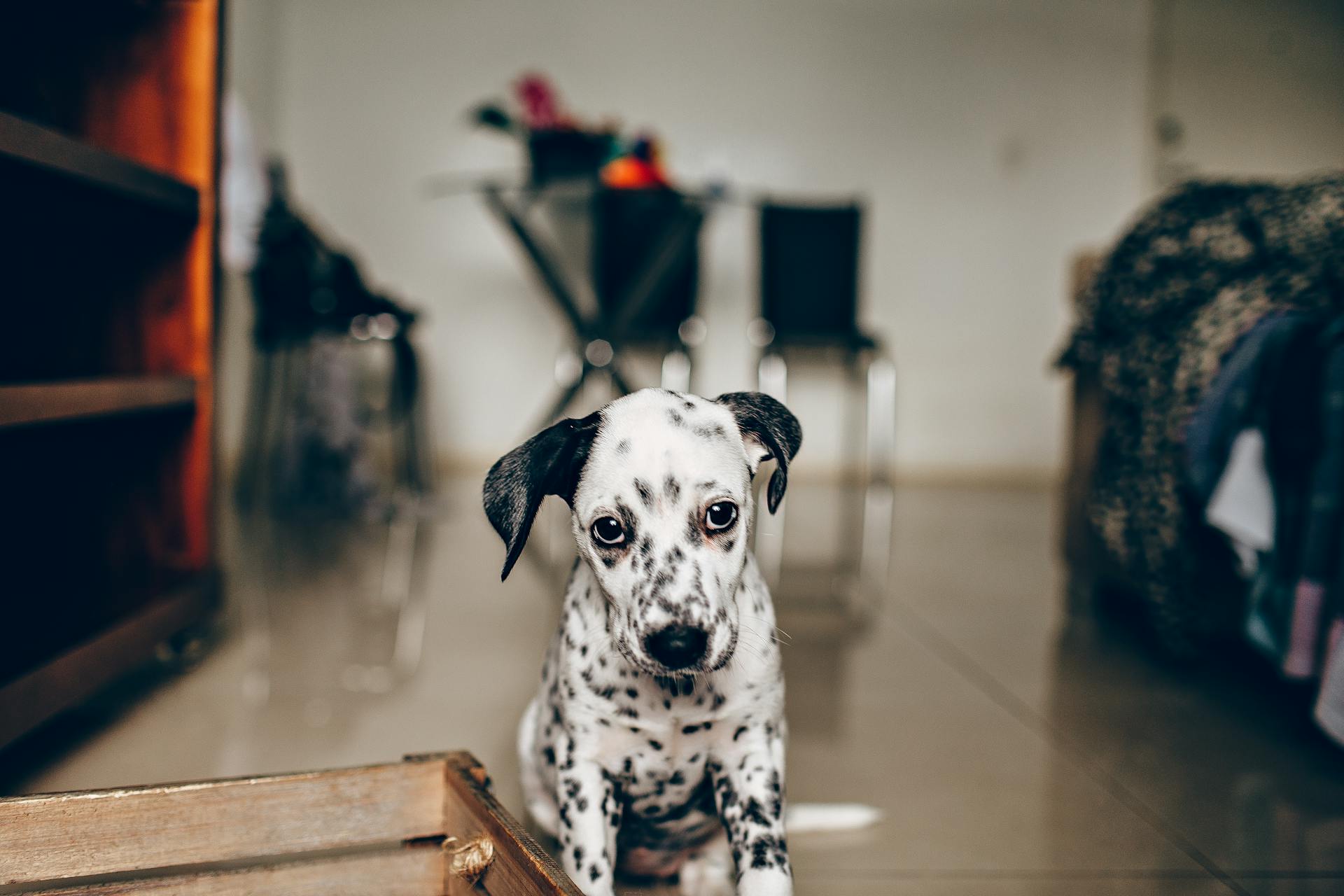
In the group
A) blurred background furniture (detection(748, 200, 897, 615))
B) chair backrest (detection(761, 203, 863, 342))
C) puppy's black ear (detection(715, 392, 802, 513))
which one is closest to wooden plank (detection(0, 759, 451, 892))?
puppy's black ear (detection(715, 392, 802, 513))

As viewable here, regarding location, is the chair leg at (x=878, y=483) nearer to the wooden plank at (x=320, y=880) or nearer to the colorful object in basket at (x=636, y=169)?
the colorful object in basket at (x=636, y=169)

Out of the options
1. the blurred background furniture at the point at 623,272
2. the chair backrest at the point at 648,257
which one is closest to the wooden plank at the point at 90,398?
the blurred background furniture at the point at 623,272

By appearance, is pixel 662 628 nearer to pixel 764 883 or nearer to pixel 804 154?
pixel 764 883

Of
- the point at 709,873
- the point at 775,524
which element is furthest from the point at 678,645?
the point at 775,524

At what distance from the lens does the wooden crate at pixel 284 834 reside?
67 cm

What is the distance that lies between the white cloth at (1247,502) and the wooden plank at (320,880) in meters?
1.23

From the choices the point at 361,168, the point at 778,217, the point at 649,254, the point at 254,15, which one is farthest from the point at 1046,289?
the point at 254,15

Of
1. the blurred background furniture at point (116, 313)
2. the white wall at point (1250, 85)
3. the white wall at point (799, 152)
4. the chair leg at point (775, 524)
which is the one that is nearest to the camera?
the blurred background furniture at point (116, 313)

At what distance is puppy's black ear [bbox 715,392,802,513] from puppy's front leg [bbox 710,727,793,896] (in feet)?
0.66

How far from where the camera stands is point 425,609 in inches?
77.5

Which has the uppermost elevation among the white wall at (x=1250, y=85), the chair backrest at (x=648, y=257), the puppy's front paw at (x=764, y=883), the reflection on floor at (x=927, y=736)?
the white wall at (x=1250, y=85)

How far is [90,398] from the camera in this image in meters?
1.23

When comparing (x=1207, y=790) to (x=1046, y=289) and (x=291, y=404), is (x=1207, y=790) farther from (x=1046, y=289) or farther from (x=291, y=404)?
(x=1046, y=289)

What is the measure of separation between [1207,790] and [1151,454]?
1.99 ft
